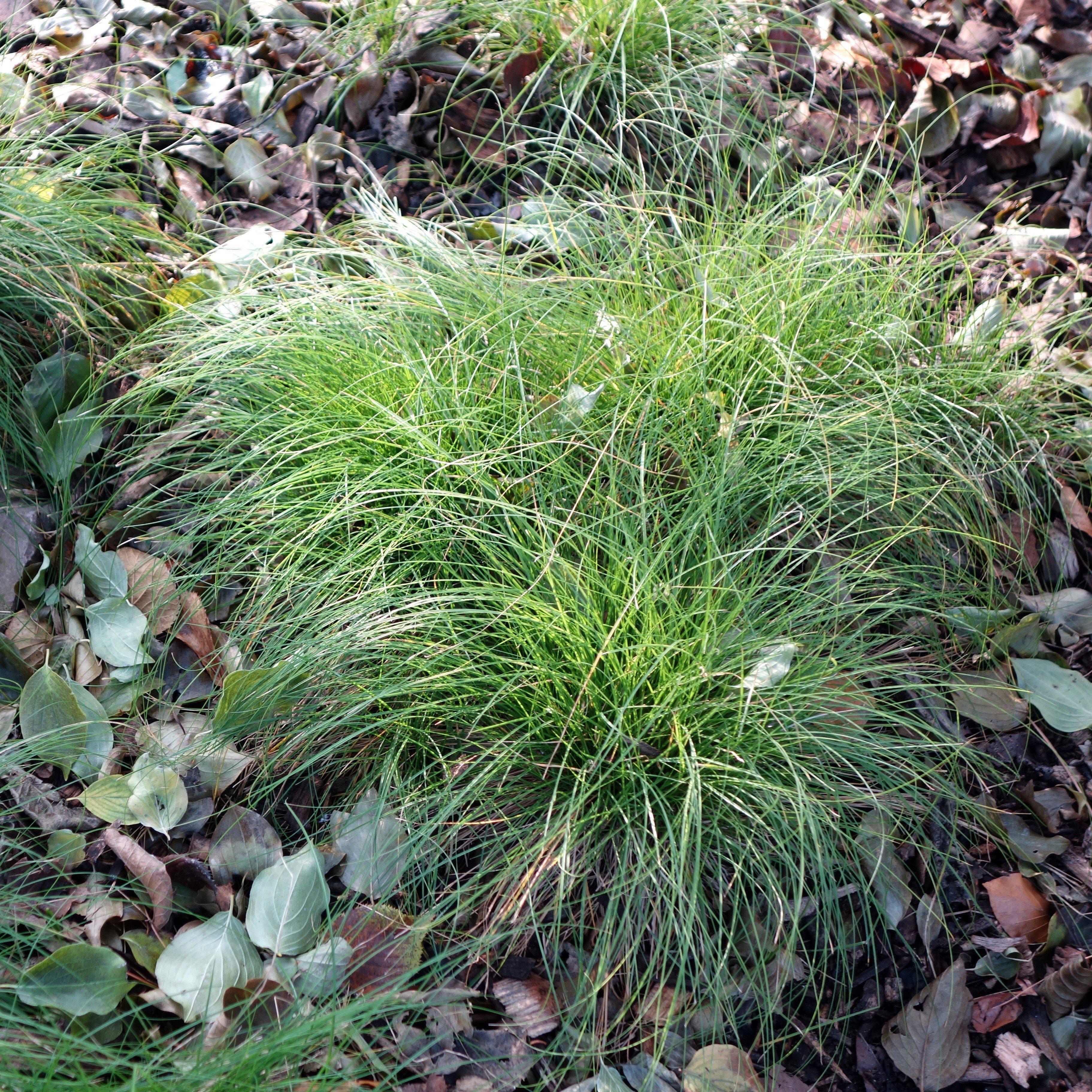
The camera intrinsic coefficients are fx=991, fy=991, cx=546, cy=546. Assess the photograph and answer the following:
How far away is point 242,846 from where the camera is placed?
168 cm

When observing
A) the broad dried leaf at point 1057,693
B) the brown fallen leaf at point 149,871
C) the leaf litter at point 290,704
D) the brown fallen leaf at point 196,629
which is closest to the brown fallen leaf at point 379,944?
the leaf litter at point 290,704

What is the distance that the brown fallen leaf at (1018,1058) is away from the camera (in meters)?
1.63

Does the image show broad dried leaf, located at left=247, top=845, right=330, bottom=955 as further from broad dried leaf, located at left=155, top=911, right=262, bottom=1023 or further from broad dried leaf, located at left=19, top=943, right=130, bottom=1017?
broad dried leaf, located at left=19, top=943, right=130, bottom=1017

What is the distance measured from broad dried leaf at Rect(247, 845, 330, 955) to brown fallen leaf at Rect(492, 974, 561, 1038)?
309 millimetres

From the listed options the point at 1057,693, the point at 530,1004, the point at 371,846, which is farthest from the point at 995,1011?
the point at 371,846

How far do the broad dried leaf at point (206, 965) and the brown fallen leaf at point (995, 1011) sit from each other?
1190 millimetres

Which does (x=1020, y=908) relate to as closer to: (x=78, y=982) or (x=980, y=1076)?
(x=980, y=1076)

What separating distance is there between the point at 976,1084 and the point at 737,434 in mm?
1203

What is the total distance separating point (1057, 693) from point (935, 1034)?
71 centimetres

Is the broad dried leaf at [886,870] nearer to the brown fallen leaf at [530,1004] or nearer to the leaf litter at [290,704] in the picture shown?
the leaf litter at [290,704]

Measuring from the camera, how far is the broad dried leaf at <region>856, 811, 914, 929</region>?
171 cm

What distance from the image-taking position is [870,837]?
5.71 ft

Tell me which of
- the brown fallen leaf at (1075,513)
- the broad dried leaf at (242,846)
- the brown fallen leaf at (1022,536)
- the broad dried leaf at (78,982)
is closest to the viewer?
the broad dried leaf at (78,982)

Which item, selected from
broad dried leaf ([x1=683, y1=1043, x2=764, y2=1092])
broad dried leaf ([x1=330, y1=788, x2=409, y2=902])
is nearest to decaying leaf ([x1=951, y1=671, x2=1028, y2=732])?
broad dried leaf ([x1=683, y1=1043, x2=764, y2=1092])
